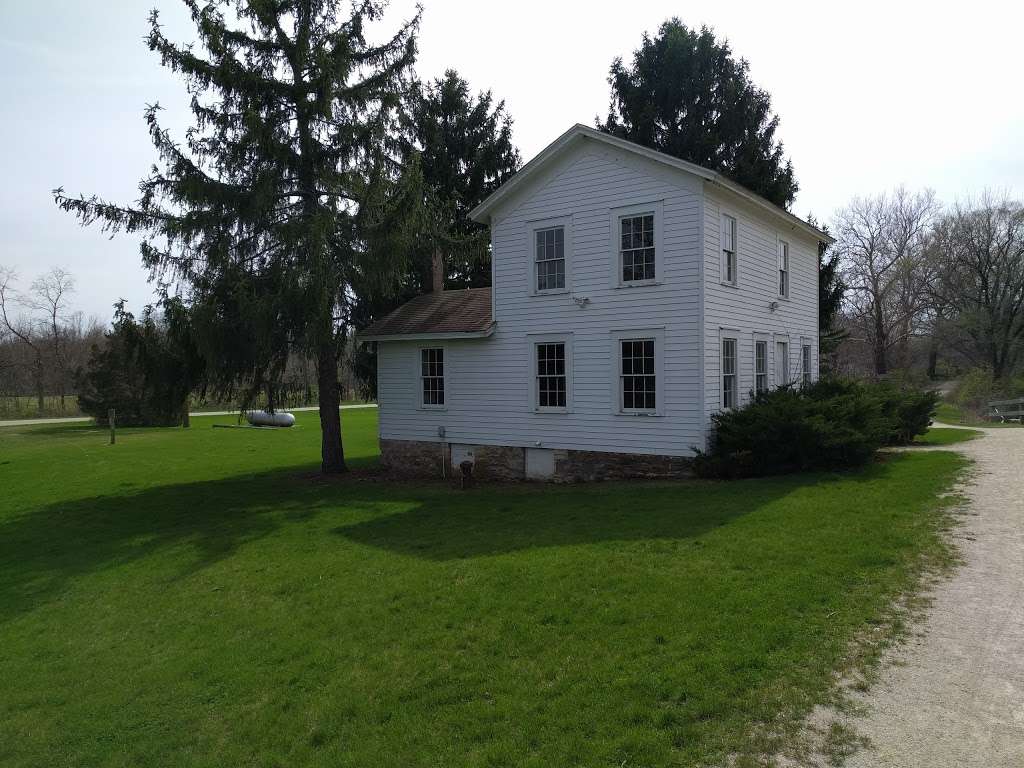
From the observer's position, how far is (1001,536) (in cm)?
879

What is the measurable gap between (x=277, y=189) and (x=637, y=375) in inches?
406

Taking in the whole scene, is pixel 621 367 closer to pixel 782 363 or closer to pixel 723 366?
pixel 723 366

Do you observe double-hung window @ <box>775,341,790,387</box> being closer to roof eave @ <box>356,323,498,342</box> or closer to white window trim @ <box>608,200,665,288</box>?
white window trim @ <box>608,200,665,288</box>

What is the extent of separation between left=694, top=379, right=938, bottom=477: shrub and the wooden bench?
1814 cm

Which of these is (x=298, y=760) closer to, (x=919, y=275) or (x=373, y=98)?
(x=373, y=98)

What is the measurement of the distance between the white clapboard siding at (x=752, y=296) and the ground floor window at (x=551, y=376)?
3.51m

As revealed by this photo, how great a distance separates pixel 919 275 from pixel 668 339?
39194mm

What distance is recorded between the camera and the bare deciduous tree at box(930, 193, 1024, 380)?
41.2 metres

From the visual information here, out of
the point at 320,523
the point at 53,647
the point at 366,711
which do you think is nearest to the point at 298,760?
the point at 366,711

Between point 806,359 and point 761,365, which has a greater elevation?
point 806,359

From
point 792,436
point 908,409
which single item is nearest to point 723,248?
point 792,436

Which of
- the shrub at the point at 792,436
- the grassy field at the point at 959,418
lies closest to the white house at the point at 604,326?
the shrub at the point at 792,436

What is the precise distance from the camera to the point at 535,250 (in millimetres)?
16562

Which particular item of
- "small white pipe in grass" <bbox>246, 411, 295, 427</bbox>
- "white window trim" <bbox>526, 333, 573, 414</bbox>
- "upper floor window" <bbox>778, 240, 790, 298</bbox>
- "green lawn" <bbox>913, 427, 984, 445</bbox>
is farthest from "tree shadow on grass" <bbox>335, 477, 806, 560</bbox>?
"small white pipe in grass" <bbox>246, 411, 295, 427</bbox>
